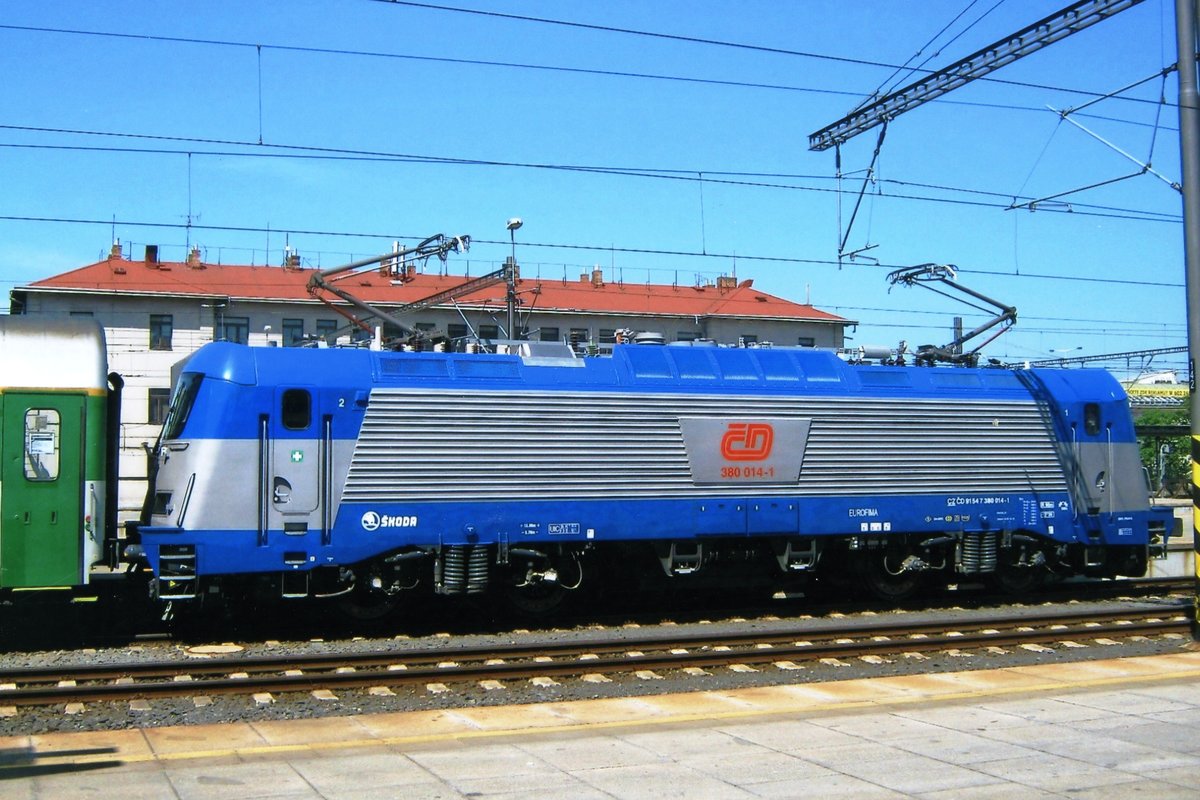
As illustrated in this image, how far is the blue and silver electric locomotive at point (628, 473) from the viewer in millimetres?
14648

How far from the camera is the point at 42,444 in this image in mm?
13805

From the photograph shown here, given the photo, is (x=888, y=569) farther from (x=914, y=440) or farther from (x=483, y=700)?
(x=483, y=700)

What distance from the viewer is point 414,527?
49.6 feet

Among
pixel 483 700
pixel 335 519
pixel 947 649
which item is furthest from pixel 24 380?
pixel 947 649

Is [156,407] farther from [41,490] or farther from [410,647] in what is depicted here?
[410,647]

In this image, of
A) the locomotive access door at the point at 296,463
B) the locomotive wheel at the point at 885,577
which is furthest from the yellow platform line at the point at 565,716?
the locomotive wheel at the point at 885,577

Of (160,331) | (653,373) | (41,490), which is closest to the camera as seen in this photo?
(41,490)

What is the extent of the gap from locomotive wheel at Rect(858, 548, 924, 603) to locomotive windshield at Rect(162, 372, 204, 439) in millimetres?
10417

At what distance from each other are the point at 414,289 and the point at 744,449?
39.8 metres

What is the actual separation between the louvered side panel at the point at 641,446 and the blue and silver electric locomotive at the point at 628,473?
29 millimetres

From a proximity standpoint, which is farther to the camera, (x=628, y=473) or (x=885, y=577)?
(x=885, y=577)

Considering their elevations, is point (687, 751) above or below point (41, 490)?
below

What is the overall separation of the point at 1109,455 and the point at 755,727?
40.7 ft

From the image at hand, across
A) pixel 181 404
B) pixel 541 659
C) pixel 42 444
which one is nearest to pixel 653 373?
pixel 541 659
